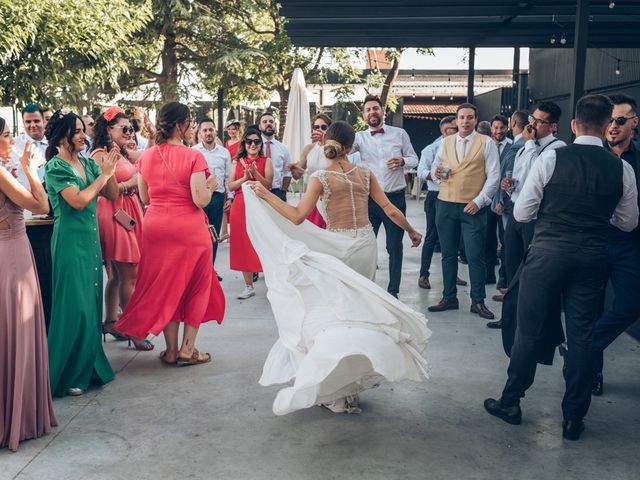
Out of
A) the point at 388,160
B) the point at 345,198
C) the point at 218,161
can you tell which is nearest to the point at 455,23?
the point at 388,160

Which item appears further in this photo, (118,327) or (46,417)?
(118,327)

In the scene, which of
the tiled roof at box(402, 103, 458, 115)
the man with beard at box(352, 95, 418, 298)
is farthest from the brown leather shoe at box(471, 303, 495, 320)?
the tiled roof at box(402, 103, 458, 115)

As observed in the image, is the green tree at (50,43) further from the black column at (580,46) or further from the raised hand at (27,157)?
the black column at (580,46)

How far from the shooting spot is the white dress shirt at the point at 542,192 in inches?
164

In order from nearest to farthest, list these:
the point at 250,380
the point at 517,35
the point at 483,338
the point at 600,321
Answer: the point at 600,321 < the point at 250,380 < the point at 483,338 < the point at 517,35

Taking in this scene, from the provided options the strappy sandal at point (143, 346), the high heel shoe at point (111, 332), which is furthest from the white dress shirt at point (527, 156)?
the high heel shoe at point (111, 332)

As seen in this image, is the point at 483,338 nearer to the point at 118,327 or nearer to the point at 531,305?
the point at 531,305

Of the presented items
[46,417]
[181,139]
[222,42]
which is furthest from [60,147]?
[222,42]

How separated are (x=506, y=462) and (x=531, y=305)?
943mm

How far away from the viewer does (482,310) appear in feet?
23.4

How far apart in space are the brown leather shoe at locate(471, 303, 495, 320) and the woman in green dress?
3.76m

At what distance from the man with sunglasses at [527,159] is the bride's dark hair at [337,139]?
2230 mm

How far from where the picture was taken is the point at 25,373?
406 centimetres

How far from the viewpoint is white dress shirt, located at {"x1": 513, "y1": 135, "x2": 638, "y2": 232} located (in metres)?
4.17
